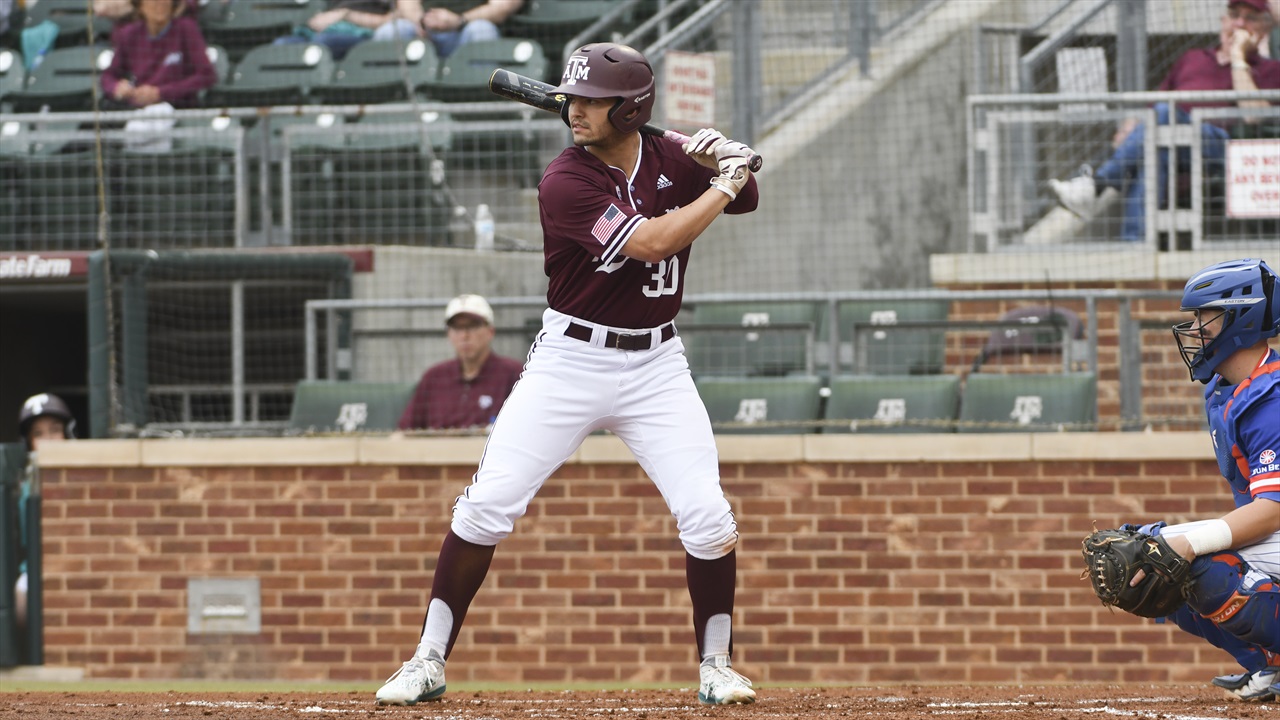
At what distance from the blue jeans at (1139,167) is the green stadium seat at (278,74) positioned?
4813 mm

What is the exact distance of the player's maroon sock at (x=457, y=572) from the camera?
421cm

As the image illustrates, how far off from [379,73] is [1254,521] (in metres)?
6.90

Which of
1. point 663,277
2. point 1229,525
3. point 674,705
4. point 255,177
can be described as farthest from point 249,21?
point 1229,525

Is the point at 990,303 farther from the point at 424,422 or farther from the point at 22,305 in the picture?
the point at 22,305

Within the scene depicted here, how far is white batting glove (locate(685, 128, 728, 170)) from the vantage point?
13.2 feet

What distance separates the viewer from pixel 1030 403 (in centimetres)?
674

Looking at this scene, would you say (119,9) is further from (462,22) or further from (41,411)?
(41,411)

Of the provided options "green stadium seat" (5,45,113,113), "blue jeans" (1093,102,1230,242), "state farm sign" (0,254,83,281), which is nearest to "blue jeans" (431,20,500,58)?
"green stadium seat" (5,45,113,113)

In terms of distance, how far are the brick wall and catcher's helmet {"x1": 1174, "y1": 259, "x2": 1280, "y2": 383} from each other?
2648 mm

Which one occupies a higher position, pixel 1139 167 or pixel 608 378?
pixel 1139 167

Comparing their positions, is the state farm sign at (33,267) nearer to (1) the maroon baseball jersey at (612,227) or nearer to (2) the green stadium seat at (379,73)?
(2) the green stadium seat at (379,73)

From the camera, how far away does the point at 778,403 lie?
271 inches

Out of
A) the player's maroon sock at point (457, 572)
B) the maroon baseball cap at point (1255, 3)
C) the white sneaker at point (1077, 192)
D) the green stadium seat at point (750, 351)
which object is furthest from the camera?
the maroon baseball cap at point (1255, 3)

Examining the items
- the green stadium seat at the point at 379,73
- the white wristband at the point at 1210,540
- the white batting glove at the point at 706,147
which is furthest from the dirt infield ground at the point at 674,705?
the green stadium seat at the point at 379,73
